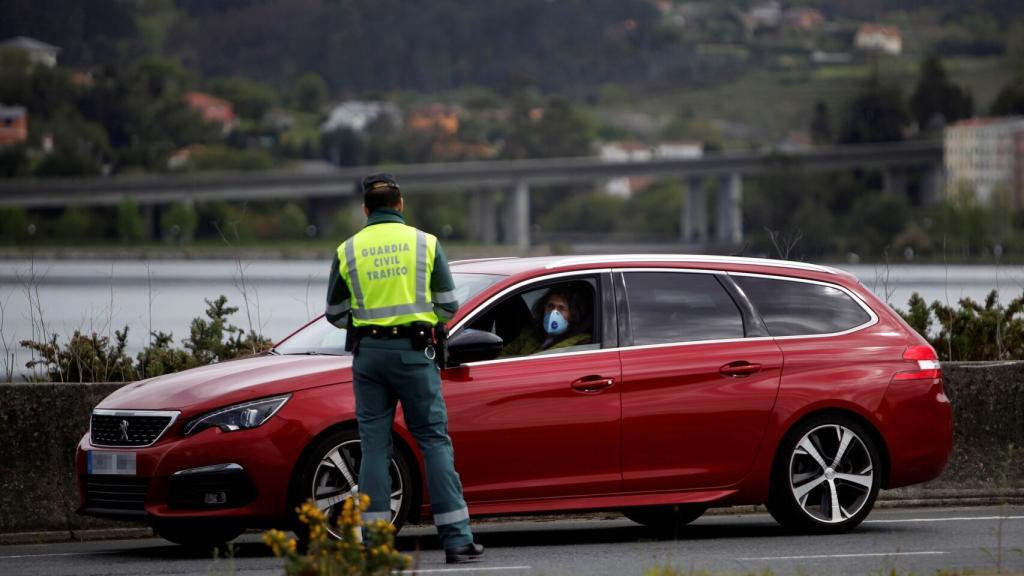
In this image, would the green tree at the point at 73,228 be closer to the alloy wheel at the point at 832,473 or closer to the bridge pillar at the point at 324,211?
the bridge pillar at the point at 324,211

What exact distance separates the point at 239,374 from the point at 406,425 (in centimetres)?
100

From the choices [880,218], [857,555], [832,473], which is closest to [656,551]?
[857,555]

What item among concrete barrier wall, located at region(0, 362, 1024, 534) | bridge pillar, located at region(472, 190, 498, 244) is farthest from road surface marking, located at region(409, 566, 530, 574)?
bridge pillar, located at region(472, 190, 498, 244)

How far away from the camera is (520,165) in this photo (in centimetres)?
13700

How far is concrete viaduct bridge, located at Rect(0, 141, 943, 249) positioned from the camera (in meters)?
127

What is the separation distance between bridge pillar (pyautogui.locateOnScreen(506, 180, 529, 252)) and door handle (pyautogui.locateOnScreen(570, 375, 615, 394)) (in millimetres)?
115900

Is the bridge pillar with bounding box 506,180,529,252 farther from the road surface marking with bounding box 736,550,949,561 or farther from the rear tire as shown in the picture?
the road surface marking with bounding box 736,550,949,561

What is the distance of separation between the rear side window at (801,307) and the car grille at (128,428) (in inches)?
121

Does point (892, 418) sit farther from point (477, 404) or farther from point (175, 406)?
point (175, 406)

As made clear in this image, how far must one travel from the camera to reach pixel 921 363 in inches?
394

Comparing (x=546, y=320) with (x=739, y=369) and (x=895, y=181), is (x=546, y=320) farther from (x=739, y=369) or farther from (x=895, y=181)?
(x=895, y=181)

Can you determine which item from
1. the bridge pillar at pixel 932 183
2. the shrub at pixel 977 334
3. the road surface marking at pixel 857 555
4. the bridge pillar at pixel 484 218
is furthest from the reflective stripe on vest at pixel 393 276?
the bridge pillar at pixel 932 183

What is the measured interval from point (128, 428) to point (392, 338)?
159 centimetres

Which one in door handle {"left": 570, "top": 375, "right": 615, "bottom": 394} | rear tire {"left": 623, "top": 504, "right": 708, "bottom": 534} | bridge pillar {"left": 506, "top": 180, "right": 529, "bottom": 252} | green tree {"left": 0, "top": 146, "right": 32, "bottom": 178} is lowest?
rear tire {"left": 623, "top": 504, "right": 708, "bottom": 534}
